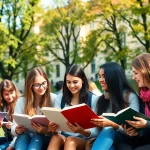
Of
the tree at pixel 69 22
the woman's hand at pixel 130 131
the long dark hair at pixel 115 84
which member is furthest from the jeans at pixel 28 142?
the tree at pixel 69 22

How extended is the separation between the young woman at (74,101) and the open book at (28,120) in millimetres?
113

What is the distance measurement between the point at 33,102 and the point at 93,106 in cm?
75

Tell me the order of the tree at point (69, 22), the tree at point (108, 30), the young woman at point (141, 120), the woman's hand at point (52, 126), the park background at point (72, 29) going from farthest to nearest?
1. the tree at point (69, 22)
2. the tree at point (108, 30)
3. the park background at point (72, 29)
4. the woman's hand at point (52, 126)
5. the young woman at point (141, 120)

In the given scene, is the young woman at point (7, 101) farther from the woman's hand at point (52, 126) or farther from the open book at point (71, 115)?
the open book at point (71, 115)

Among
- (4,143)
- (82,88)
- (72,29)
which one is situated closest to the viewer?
(82,88)

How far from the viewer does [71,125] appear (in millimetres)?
3334

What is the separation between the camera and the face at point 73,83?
372 cm

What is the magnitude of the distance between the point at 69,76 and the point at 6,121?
3.51 feet

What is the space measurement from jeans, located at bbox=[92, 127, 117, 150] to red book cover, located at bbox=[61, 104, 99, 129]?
17cm

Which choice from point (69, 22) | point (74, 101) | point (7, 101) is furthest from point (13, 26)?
point (74, 101)

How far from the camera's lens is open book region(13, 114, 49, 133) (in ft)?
11.3

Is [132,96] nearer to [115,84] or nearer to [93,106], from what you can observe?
[115,84]

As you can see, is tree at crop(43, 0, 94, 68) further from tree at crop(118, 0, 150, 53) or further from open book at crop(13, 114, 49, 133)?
open book at crop(13, 114, 49, 133)

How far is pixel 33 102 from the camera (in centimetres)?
401
